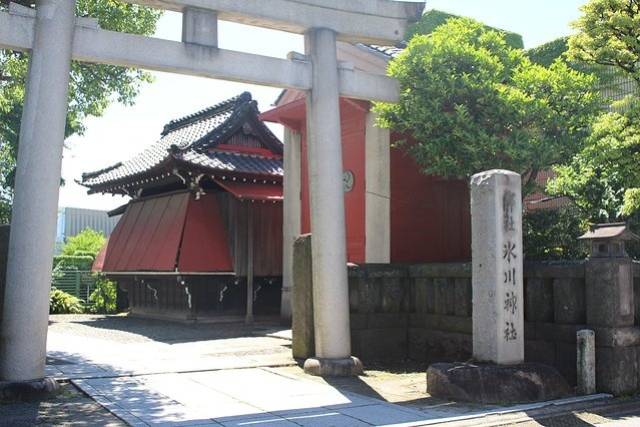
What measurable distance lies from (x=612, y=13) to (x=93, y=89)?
10.9 metres

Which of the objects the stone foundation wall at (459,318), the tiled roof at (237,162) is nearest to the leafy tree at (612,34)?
the stone foundation wall at (459,318)

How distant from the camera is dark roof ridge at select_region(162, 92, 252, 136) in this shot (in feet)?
68.5

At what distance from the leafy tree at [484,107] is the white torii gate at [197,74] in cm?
56

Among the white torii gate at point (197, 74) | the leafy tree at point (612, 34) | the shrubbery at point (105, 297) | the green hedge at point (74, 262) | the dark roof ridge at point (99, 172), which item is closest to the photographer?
the white torii gate at point (197, 74)

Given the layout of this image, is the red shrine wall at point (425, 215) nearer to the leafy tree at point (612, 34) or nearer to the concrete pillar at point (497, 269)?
the leafy tree at point (612, 34)

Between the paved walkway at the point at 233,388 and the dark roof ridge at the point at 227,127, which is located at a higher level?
→ the dark roof ridge at the point at 227,127

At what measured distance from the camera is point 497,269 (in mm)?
8219

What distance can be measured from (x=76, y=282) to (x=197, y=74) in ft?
63.7

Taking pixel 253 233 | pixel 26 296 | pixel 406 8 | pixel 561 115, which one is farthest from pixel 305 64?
pixel 253 233

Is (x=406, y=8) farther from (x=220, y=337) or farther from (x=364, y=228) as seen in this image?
(x=220, y=337)

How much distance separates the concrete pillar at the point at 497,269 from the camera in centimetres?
815

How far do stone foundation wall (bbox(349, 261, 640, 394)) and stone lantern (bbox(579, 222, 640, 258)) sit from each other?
32 centimetres

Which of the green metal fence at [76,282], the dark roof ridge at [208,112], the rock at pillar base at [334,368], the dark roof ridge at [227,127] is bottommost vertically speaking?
the rock at pillar base at [334,368]

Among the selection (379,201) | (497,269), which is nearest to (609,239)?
(497,269)
